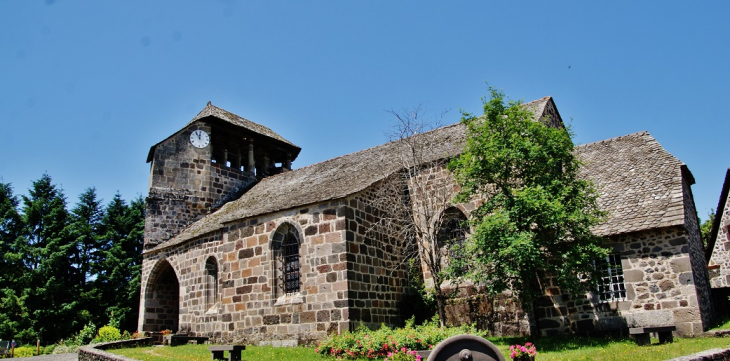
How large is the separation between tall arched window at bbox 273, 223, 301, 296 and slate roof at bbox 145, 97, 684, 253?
3.11 feet

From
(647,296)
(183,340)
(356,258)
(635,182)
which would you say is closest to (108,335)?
(183,340)

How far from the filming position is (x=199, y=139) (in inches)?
1084

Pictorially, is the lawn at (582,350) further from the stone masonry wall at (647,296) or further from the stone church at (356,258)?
the stone church at (356,258)

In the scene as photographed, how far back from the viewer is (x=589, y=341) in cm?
1364

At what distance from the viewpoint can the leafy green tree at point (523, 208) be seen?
43.7ft

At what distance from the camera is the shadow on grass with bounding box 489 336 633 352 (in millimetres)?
13016

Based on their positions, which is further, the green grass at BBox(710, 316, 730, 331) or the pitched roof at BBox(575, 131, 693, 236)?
the pitched roof at BBox(575, 131, 693, 236)

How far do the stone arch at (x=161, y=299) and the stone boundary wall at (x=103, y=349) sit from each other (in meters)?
4.10

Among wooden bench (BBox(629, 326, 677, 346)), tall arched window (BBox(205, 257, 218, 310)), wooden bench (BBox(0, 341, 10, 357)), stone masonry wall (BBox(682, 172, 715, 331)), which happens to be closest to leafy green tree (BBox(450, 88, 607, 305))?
wooden bench (BBox(629, 326, 677, 346))

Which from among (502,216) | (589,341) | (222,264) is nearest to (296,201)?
(222,264)

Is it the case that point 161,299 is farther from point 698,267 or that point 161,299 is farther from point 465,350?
point 698,267

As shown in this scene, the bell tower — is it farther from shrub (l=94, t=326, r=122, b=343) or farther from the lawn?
the lawn

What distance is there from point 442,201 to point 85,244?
27697 mm

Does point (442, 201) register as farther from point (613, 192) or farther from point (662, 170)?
point (662, 170)
